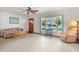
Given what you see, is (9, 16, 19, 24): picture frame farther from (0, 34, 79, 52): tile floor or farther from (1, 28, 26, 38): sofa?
(0, 34, 79, 52): tile floor

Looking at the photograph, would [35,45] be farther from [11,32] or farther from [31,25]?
[11,32]

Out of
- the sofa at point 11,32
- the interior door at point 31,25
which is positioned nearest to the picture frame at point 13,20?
the sofa at point 11,32

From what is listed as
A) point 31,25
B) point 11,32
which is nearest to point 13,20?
point 11,32

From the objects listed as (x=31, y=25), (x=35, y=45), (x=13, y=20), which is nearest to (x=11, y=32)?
(x=13, y=20)

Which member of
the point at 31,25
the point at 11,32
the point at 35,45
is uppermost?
the point at 31,25

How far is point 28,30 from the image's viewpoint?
2.48m

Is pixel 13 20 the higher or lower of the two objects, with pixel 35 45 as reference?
higher

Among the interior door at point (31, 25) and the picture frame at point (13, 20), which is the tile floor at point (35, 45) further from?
the picture frame at point (13, 20)

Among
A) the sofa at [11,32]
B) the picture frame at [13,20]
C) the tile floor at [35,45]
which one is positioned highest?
the picture frame at [13,20]

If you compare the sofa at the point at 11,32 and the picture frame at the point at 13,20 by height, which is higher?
the picture frame at the point at 13,20

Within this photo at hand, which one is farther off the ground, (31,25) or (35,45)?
(31,25)
